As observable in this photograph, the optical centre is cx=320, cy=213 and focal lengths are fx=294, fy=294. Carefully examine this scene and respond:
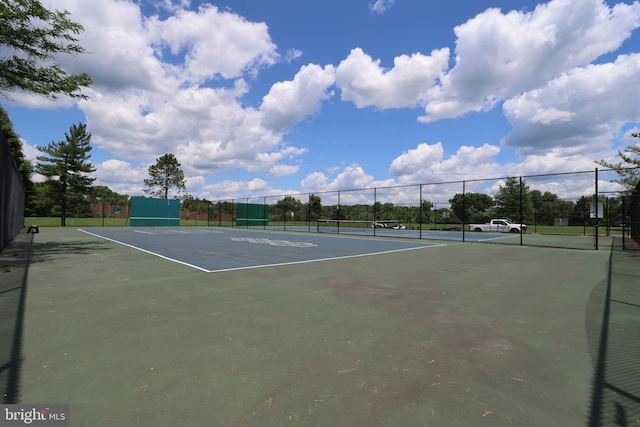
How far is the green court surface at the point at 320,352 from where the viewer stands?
6.96 feet

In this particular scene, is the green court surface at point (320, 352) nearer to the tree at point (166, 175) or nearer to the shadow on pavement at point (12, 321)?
the shadow on pavement at point (12, 321)

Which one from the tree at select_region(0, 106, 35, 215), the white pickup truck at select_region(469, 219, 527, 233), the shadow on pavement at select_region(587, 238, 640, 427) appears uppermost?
the tree at select_region(0, 106, 35, 215)

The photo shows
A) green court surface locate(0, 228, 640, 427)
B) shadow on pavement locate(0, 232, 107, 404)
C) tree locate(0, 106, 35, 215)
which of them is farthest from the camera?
tree locate(0, 106, 35, 215)

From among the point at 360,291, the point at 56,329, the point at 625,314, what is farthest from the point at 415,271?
the point at 56,329

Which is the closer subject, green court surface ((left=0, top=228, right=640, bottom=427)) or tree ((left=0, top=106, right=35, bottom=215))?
green court surface ((left=0, top=228, right=640, bottom=427))

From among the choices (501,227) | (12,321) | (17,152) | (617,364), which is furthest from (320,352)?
(17,152)

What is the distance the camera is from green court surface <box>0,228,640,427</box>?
212 centimetres

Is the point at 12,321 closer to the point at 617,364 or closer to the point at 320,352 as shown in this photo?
the point at 320,352

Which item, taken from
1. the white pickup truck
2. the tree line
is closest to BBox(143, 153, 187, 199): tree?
the tree line

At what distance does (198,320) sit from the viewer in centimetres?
388

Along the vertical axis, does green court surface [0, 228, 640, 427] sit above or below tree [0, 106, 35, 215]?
below

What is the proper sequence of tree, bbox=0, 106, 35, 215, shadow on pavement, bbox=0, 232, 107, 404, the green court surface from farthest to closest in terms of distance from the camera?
tree, bbox=0, 106, 35, 215, shadow on pavement, bbox=0, 232, 107, 404, the green court surface

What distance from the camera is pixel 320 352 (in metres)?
3.02

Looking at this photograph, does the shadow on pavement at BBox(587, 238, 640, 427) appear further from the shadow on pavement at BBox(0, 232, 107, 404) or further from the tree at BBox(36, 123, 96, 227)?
the tree at BBox(36, 123, 96, 227)
